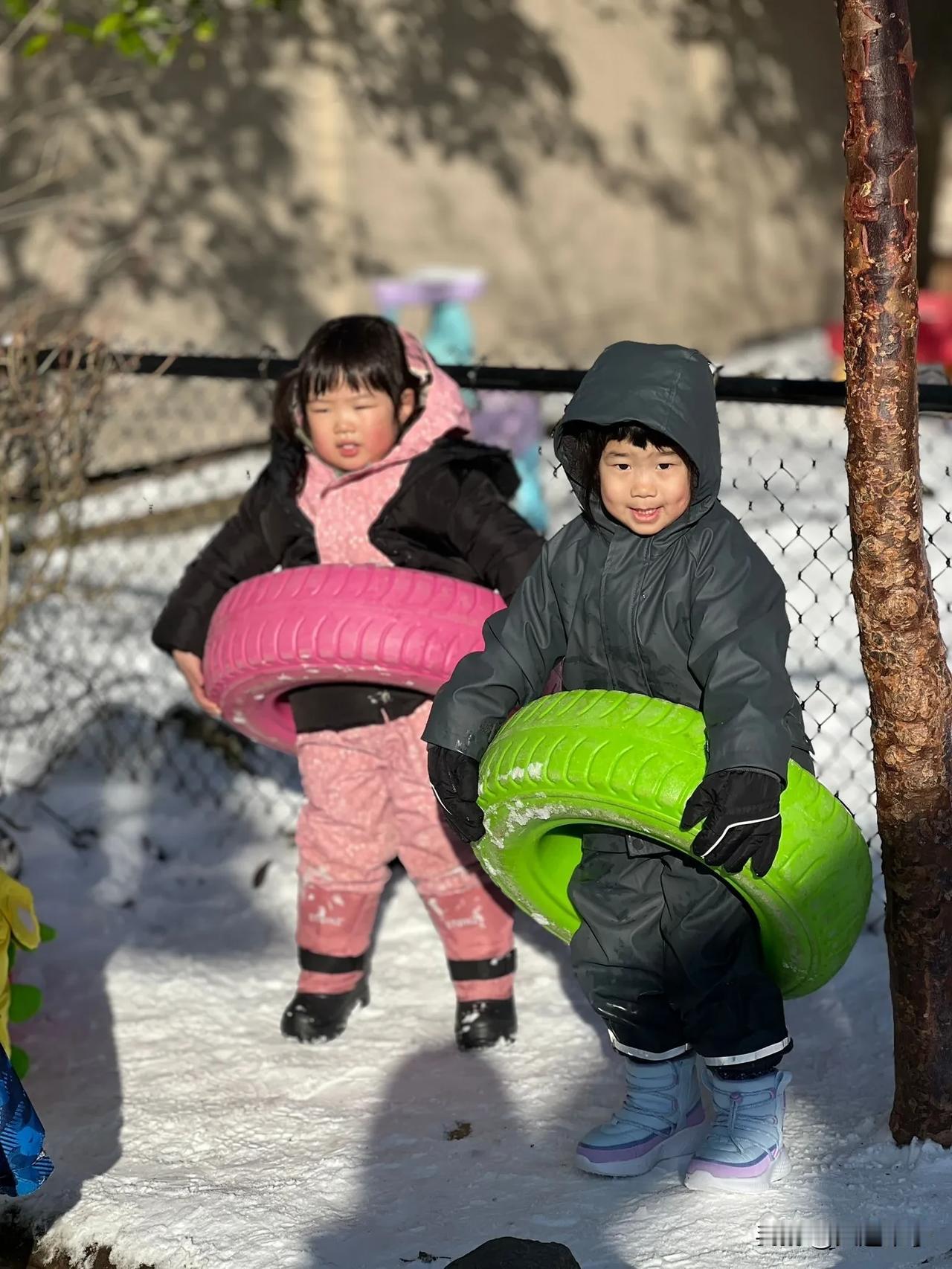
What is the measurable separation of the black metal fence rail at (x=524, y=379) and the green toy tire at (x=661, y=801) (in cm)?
87

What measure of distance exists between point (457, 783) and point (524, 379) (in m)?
1.36

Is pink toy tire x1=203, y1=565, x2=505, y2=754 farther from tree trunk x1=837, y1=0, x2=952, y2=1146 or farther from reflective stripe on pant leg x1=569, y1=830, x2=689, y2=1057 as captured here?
tree trunk x1=837, y1=0, x2=952, y2=1146

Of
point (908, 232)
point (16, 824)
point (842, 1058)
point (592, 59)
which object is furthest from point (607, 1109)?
point (592, 59)

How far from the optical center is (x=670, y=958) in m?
2.80

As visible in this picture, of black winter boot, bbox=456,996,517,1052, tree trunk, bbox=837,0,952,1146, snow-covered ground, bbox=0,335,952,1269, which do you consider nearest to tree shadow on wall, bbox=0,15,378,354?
snow-covered ground, bbox=0,335,952,1269

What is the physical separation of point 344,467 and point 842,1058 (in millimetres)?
1626

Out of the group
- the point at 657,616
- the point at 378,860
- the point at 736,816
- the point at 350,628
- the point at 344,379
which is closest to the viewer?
the point at 736,816

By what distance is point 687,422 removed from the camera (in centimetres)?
257

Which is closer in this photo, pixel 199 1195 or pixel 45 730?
pixel 199 1195

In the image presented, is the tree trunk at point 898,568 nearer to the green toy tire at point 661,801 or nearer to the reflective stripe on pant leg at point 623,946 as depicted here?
the green toy tire at point 661,801

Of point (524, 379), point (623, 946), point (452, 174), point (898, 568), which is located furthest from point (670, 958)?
point (452, 174)

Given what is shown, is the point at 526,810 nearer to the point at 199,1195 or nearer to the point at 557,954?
the point at 199,1195

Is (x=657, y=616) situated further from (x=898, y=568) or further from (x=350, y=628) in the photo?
(x=350, y=628)

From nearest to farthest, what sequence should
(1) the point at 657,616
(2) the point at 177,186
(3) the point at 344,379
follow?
1. (1) the point at 657,616
2. (3) the point at 344,379
3. (2) the point at 177,186
